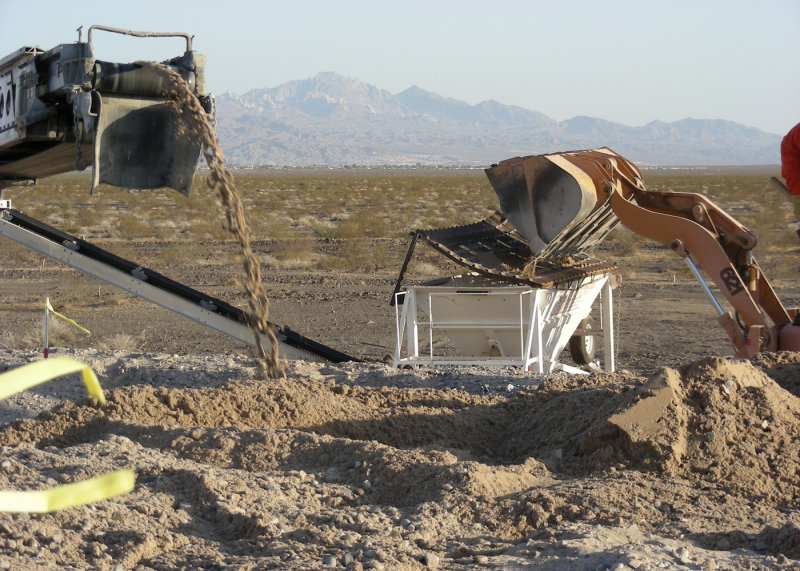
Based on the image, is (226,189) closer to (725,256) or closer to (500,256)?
(500,256)

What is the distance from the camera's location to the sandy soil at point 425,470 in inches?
174

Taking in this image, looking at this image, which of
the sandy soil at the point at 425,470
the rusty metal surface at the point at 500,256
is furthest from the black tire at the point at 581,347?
the sandy soil at the point at 425,470

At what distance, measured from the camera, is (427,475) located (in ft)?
18.1

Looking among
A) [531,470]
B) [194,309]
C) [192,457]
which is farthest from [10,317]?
[531,470]

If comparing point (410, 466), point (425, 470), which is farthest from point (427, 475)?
point (410, 466)

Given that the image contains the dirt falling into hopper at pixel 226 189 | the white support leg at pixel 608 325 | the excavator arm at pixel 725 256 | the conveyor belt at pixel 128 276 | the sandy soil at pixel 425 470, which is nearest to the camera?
the sandy soil at pixel 425 470

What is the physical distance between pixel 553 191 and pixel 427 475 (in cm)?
442

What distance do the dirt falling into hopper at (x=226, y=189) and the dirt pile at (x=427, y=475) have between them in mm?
756

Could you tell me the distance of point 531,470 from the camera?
5.94 meters

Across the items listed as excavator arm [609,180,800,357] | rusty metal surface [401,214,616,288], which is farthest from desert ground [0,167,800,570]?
rusty metal surface [401,214,616,288]

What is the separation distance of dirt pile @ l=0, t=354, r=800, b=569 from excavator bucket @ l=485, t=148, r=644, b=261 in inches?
77.2

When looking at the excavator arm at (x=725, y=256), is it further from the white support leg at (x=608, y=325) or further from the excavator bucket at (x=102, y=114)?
the excavator bucket at (x=102, y=114)

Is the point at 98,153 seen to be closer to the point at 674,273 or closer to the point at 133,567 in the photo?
A: the point at 133,567

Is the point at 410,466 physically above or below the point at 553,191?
below
